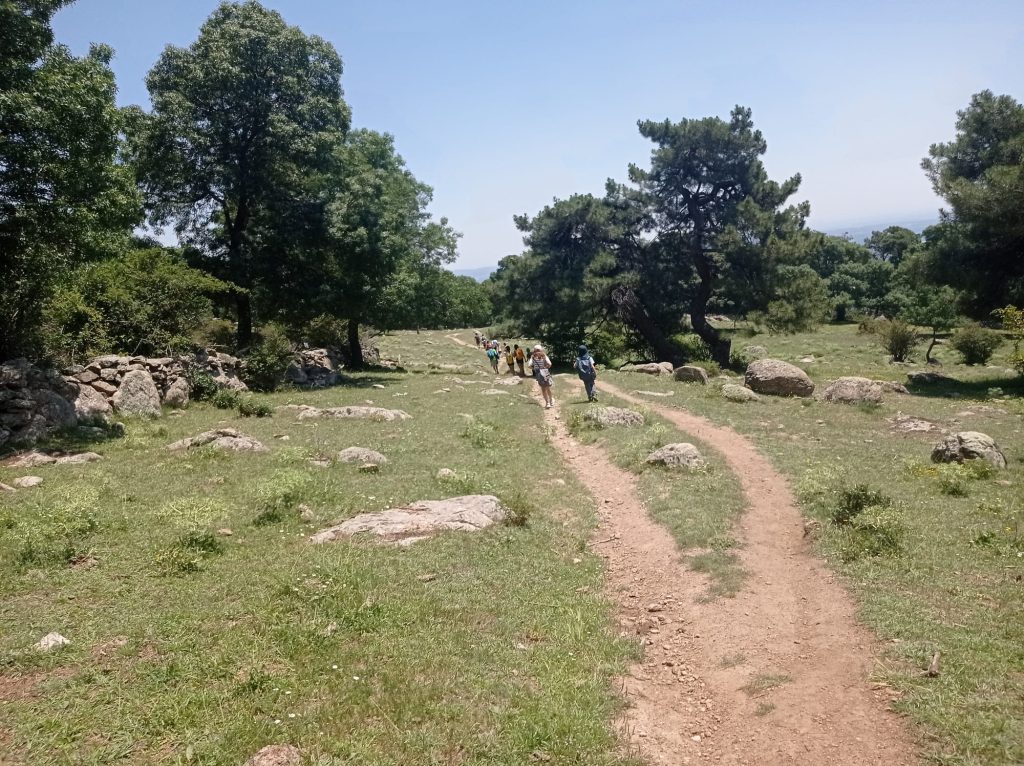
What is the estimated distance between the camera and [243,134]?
29828mm

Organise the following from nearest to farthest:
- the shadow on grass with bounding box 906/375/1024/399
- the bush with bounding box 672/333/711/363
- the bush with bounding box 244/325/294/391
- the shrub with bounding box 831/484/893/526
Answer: the shrub with bounding box 831/484/893/526 < the bush with bounding box 244/325/294/391 < the shadow on grass with bounding box 906/375/1024/399 < the bush with bounding box 672/333/711/363

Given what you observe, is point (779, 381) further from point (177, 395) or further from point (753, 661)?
point (177, 395)

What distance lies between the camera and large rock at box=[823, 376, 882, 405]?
25641mm

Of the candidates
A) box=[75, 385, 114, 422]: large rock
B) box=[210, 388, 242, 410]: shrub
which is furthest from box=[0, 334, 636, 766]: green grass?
box=[210, 388, 242, 410]: shrub

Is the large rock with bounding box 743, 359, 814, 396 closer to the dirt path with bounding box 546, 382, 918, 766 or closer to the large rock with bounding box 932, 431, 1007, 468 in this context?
the large rock with bounding box 932, 431, 1007, 468

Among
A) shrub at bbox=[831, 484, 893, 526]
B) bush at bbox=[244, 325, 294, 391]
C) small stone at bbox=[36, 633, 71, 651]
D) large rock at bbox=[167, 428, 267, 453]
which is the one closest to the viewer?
small stone at bbox=[36, 633, 71, 651]

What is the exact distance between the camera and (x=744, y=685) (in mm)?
6887

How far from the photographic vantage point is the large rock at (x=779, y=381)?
28422 mm

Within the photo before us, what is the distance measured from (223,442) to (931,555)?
50.1 ft

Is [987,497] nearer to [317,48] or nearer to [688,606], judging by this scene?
→ [688,606]

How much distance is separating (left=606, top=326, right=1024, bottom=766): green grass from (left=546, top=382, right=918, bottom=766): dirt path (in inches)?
13.6

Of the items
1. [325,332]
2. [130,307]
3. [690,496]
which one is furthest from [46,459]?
[325,332]

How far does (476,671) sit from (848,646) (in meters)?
4.41

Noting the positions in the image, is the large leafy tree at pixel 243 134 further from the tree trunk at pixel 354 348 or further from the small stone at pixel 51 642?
the small stone at pixel 51 642
